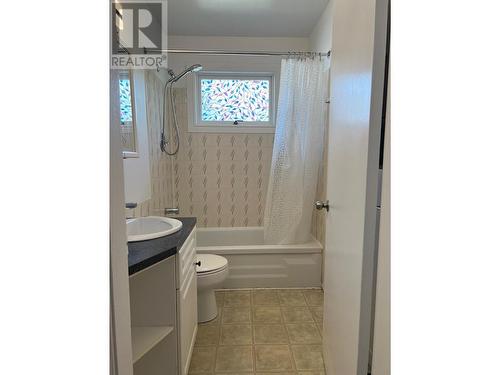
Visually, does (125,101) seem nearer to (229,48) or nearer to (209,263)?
(209,263)

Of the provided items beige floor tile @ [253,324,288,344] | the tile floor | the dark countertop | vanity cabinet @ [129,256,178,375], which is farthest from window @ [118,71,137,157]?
beige floor tile @ [253,324,288,344]

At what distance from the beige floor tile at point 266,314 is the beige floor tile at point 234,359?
350 mm

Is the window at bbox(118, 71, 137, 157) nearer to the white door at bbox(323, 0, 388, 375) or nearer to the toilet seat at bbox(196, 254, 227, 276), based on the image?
the toilet seat at bbox(196, 254, 227, 276)

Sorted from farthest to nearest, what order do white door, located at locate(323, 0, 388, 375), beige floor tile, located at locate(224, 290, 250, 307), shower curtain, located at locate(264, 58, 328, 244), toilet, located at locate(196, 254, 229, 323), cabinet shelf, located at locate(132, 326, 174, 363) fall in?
shower curtain, located at locate(264, 58, 328, 244), beige floor tile, located at locate(224, 290, 250, 307), toilet, located at locate(196, 254, 229, 323), cabinet shelf, located at locate(132, 326, 174, 363), white door, located at locate(323, 0, 388, 375)

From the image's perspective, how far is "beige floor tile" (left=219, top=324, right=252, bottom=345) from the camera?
6.42ft

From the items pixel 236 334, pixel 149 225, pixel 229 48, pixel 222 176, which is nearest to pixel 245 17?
pixel 229 48

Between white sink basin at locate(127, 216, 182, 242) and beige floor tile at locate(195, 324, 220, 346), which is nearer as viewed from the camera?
white sink basin at locate(127, 216, 182, 242)

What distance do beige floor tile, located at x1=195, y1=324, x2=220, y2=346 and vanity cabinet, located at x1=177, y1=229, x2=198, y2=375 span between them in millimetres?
214

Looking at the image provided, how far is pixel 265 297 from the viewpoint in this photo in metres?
2.60

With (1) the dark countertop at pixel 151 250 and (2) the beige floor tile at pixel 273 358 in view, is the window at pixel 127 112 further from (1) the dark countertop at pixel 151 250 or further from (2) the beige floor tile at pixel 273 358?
(2) the beige floor tile at pixel 273 358
